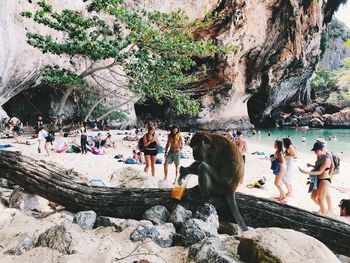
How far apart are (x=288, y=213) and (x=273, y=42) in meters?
23.5

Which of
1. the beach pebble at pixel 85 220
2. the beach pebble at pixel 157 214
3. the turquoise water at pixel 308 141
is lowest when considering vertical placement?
the turquoise water at pixel 308 141

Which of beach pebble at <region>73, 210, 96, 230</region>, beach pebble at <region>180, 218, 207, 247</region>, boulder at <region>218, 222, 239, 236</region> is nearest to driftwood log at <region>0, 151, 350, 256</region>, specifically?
boulder at <region>218, 222, 239, 236</region>

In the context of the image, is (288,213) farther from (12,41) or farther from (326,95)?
(326,95)

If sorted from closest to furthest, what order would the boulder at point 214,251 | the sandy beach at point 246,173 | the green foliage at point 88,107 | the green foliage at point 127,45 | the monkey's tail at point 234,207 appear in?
the boulder at point 214,251 → the monkey's tail at point 234,207 → the sandy beach at point 246,173 → the green foliage at point 127,45 → the green foliage at point 88,107

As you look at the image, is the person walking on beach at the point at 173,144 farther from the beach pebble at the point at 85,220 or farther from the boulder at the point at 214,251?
the boulder at the point at 214,251

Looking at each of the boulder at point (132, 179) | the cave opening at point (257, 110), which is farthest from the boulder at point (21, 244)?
the cave opening at point (257, 110)

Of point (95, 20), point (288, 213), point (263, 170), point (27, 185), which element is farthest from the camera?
point (95, 20)

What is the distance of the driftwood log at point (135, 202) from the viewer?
105 inches

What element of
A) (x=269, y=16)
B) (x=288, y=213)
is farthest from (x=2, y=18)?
(x=269, y=16)

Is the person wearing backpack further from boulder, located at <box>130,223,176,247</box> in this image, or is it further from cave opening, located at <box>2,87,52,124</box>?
cave opening, located at <box>2,87,52,124</box>

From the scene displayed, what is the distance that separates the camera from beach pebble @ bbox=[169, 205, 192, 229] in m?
2.71

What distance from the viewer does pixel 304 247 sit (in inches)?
72.3

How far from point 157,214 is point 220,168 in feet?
2.46

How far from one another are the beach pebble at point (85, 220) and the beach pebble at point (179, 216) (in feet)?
2.44
